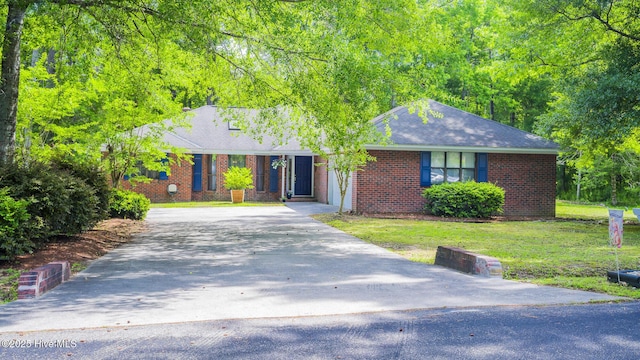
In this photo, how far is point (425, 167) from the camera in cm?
2078

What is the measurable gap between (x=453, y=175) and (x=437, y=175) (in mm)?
700

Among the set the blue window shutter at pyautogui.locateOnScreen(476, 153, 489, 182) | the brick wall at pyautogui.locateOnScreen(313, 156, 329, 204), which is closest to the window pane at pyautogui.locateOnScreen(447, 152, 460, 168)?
the blue window shutter at pyautogui.locateOnScreen(476, 153, 489, 182)

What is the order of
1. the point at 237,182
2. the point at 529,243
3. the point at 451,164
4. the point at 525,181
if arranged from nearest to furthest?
the point at 529,243
the point at 451,164
the point at 525,181
the point at 237,182

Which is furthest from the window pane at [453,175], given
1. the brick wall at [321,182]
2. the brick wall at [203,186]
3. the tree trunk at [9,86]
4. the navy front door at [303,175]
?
the tree trunk at [9,86]

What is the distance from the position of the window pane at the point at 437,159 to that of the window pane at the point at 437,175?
7.5 inches

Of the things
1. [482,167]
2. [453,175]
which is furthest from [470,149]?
[453,175]

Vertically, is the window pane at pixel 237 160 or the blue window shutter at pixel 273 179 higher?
the window pane at pixel 237 160

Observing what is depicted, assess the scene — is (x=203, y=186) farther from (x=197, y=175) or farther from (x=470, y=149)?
(x=470, y=149)

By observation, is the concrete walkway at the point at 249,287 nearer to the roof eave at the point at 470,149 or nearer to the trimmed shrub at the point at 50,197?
the trimmed shrub at the point at 50,197

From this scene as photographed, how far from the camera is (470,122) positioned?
902 inches

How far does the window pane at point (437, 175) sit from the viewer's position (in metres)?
20.9

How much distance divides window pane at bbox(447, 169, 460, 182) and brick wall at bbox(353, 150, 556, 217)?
4.17 ft

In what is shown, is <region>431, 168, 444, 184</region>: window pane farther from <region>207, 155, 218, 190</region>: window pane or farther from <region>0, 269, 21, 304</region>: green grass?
<region>0, 269, 21, 304</region>: green grass

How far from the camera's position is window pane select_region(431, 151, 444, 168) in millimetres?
20906
